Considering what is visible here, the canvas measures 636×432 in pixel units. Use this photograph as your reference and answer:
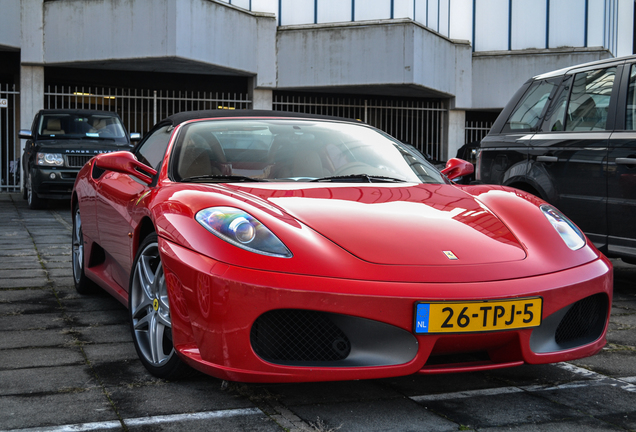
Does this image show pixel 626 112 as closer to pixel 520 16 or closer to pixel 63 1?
pixel 63 1

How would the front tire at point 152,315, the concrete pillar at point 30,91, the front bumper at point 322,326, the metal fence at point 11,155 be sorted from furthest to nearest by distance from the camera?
1. the concrete pillar at point 30,91
2. the metal fence at point 11,155
3. the front tire at point 152,315
4. the front bumper at point 322,326

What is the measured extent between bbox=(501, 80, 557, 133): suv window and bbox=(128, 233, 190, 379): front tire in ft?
12.0

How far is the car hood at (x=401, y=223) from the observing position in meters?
2.68

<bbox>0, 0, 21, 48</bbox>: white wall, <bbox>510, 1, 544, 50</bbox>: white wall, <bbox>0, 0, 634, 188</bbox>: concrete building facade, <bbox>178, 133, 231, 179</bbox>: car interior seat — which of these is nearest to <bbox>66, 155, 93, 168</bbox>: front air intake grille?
<bbox>0, 0, 634, 188</bbox>: concrete building facade

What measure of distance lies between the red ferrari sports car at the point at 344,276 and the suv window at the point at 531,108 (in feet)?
7.91

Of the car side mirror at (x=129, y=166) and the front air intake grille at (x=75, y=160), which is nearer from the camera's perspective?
the car side mirror at (x=129, y=166)

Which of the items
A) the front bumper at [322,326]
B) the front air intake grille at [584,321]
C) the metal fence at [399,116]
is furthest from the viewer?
the metal fence at [399,116]

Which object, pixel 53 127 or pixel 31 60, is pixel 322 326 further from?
pixel 31 60

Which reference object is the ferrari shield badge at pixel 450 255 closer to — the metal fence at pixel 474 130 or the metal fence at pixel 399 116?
the metal fence at pixel 399 116

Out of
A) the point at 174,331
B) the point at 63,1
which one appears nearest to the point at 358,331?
the point at 174,331

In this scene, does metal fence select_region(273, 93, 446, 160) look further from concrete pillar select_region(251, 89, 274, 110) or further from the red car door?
the red car door

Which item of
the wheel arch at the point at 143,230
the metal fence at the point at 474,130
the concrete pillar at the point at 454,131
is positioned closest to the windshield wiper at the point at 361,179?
the wheel arch at the point at 143,230

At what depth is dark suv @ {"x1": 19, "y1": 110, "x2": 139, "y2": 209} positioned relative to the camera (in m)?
11.7

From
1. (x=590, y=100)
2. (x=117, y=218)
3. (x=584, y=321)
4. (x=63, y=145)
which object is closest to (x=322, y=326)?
(x=584, y=321)
